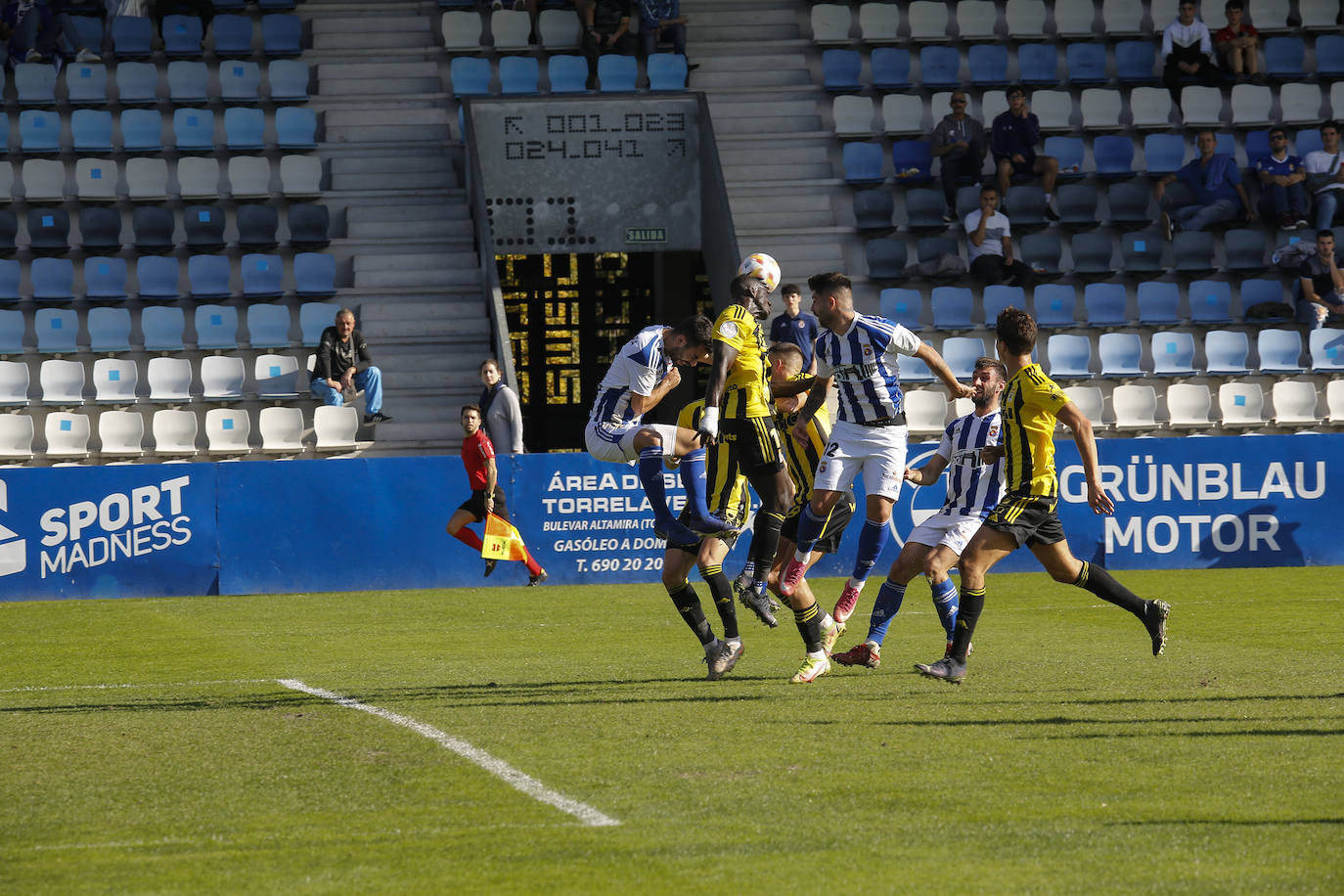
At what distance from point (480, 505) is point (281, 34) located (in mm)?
10695

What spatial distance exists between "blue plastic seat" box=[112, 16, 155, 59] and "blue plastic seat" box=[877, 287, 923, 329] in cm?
1151

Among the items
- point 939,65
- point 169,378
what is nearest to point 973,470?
point 169,378

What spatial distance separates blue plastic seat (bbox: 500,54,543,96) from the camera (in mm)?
22969

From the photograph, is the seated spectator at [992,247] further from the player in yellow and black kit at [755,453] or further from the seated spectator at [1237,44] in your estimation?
the player in yellow and black kit at [755,453]

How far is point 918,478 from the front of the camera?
948cm

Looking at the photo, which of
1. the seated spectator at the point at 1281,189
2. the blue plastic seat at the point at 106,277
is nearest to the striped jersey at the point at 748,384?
the blue plastic seat at the point at 106,277

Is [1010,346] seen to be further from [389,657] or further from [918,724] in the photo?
[389,657]

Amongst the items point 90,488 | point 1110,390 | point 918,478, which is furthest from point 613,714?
point 1110,390

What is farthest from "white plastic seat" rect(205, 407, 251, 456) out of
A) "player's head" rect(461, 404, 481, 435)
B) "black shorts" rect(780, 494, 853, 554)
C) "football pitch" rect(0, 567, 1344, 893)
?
"black shorts" rect(780, 494, 853, 554)

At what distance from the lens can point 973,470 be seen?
30.9ft

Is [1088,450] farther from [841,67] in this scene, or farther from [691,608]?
[841,67]

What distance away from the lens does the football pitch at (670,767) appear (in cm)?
484

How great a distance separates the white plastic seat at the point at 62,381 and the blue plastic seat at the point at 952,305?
36.4ft

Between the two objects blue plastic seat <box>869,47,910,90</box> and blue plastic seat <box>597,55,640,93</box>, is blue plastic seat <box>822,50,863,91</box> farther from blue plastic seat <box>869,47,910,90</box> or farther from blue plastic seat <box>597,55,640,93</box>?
blue plastic seat <box>597,55,640,93</box>
